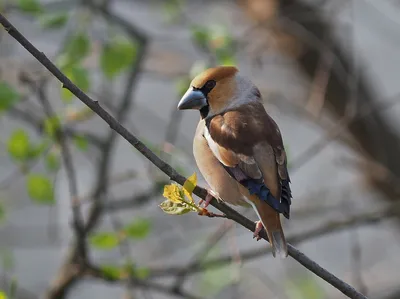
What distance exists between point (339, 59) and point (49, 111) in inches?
96.1

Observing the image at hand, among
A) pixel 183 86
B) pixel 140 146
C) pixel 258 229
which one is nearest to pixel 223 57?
pixel 183 86

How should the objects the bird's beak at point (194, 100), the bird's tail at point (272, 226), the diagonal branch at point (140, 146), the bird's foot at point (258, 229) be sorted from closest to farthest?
1. the diagonal branch at point (140, 146)
2. the bird's tail at point (272, 226)
3. the bird's foot at point (258, 229)
4. the bird's beak at point (194, 100)

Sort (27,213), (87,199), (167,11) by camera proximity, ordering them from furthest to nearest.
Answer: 1. (27,213)
2. (167,11)
3. (87,199)

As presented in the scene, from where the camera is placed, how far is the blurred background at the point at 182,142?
351 centimetres

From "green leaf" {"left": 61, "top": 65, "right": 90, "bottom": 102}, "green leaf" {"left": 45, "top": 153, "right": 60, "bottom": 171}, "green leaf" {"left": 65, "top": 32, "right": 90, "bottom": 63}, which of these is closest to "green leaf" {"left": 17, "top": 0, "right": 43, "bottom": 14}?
"green leaf" {"left": 65, "top": 32, "right": 90, "bottom": 63}

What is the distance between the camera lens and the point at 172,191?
219 cm

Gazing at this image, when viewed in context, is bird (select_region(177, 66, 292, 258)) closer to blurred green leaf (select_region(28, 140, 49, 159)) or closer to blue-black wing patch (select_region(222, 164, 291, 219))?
blue-black wing patch (select_region(222, 164, 291, 219))

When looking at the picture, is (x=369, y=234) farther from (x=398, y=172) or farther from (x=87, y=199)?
(x=87, y=199)

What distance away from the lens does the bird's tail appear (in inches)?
90.8

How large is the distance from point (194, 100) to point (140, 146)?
874mm

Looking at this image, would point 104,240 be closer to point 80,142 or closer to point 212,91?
point 80,142

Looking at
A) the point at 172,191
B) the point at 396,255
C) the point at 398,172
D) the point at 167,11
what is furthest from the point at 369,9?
the point at 172,191

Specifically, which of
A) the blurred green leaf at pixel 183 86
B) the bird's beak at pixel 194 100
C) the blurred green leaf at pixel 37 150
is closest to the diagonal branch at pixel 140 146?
the bird's beak at pixel 194 100

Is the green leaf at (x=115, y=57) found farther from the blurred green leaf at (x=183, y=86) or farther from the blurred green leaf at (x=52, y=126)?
the blurred green leaf at (x=52, y=126)
